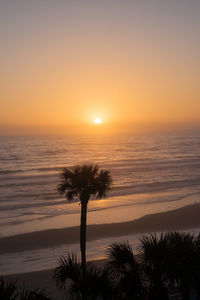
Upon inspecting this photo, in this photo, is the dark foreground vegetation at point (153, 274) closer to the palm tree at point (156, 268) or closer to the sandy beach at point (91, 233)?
the palm tree at point (156, 268)

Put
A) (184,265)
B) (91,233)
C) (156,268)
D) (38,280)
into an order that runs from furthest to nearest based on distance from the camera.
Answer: (91,233) < (38,280) < (156,268) < (184,265)

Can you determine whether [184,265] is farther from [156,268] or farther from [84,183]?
[84,183]

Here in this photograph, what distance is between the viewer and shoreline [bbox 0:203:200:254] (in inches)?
880

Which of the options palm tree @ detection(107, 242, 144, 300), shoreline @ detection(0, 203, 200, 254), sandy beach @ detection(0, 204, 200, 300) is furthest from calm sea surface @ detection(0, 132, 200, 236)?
palm tree @ detection(107, 242, 144, 300)

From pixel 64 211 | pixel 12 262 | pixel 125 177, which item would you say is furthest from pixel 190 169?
pixel 12 262

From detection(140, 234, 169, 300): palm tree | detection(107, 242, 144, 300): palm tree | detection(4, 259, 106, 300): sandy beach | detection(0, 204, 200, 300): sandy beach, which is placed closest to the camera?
detection(140, 234, 169, 300): palm tree

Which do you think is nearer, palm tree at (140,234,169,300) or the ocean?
palm tree at (140,234,169,300)

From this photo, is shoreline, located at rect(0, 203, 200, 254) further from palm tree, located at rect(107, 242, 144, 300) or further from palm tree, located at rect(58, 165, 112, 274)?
palm tree, located at rect(107, 242, 144, 300)

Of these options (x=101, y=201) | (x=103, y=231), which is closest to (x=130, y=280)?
(x=103, y=231)

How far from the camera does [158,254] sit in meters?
8.23

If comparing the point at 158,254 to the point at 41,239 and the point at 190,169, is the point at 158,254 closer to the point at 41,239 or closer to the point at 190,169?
the point at 41,239

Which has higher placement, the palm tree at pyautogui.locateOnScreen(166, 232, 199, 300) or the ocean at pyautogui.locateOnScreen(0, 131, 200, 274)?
the ocean at pyautogui.locateOnScreen(0, 131, 200, 274)

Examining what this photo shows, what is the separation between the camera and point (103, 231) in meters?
24.8

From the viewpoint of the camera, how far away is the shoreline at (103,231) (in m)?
22.3
